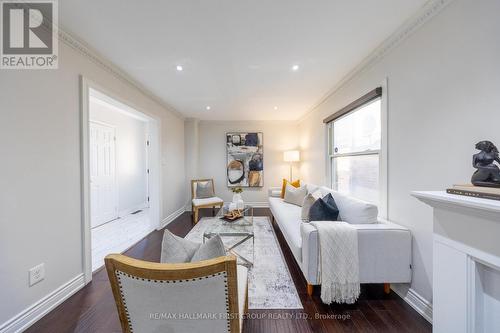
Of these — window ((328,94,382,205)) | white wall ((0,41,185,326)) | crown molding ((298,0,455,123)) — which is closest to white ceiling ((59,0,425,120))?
crown molding ((298,0,455,123))

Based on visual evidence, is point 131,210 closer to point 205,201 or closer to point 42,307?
point 205,201

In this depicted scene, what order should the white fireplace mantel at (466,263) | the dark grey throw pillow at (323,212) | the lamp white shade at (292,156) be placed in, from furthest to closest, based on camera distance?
the lamp white shade at (292,156) < the dark grey throw pillow at (323,212) < the white fireplace mantel at (466,263)

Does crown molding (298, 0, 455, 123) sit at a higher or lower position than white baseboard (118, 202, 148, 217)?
higher

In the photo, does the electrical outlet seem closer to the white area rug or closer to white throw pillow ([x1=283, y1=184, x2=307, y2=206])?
the white area rug

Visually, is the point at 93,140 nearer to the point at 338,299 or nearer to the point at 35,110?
the point at 35,110

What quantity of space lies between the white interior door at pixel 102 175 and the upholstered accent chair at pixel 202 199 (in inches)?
68.2

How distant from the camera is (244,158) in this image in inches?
192

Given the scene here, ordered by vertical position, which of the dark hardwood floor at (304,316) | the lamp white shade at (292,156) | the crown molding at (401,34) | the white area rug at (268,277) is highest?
the crown molding at (401,34)

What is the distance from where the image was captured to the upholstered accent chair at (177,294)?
718mm

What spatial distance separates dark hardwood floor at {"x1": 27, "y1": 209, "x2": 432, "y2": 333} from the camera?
4.58ft

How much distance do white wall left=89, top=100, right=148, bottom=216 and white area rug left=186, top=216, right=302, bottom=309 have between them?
8.03 feet

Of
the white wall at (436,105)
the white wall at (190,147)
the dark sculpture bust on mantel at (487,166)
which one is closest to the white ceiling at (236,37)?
the white wall at (436,105)

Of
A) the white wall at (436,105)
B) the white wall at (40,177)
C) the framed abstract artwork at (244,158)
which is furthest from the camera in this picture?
the framed abstract artwork at (244,158)

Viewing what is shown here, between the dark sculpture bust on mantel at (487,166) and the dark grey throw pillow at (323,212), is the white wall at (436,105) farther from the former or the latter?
the dark grey throw pillow at (323,212)
